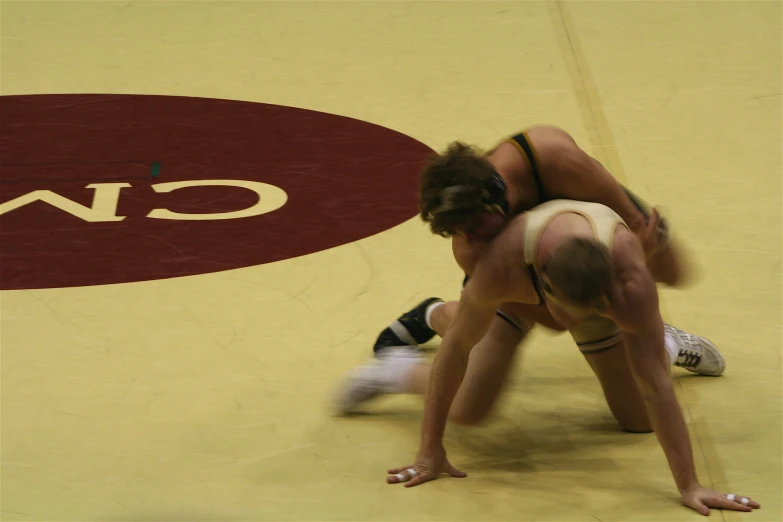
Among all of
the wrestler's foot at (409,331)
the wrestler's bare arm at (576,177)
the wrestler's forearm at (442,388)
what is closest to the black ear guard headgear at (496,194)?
the wrestler's bare arm at (576,177)

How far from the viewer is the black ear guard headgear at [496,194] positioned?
310 cm

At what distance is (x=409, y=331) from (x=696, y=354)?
92 cm

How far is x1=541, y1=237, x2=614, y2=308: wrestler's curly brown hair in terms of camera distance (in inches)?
112

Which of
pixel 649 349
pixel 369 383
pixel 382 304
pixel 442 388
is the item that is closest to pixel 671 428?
pixel 649 349

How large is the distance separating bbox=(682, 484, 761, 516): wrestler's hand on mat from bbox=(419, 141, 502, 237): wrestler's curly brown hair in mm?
891

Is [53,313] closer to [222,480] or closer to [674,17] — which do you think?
[222,480]

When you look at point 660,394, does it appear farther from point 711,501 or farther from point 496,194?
point 496,194

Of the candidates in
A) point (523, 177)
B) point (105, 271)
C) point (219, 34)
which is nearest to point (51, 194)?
point (105, 271)

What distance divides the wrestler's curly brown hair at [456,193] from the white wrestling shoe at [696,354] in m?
0.94

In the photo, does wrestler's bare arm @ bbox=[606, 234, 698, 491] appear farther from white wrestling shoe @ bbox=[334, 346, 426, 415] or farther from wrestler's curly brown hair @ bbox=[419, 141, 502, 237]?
white wrestling shoe @ bbox=[334, 346, 426, 415]

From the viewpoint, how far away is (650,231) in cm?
356

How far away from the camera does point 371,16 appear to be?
6895 mm

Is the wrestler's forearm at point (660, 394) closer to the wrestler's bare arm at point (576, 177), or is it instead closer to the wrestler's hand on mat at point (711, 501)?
the wrestler's hand on mat at point (711, 501)

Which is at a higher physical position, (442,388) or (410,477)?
(442,388)
